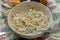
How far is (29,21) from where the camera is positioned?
3.06ft

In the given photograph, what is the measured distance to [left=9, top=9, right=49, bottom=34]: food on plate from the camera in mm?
898

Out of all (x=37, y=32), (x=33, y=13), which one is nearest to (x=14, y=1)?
(x=33, y=13)

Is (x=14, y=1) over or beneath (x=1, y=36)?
Answer: over

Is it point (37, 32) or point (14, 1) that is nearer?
point (37, 32)

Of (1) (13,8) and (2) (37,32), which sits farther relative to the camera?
(1) (13,8)

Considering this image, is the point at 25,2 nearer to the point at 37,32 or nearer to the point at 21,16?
the point at 21,16

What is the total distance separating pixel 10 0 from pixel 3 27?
7.3 inches

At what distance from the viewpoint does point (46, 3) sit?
3.40 ft

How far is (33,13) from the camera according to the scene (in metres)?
0.97

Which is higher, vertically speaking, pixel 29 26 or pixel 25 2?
pixel 25 2

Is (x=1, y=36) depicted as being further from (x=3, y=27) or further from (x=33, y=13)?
(x=33, y=13)

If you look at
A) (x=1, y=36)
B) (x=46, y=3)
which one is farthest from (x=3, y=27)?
(x=46, y=3)

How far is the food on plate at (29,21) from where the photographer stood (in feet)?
2.95

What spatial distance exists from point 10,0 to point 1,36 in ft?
0.80
